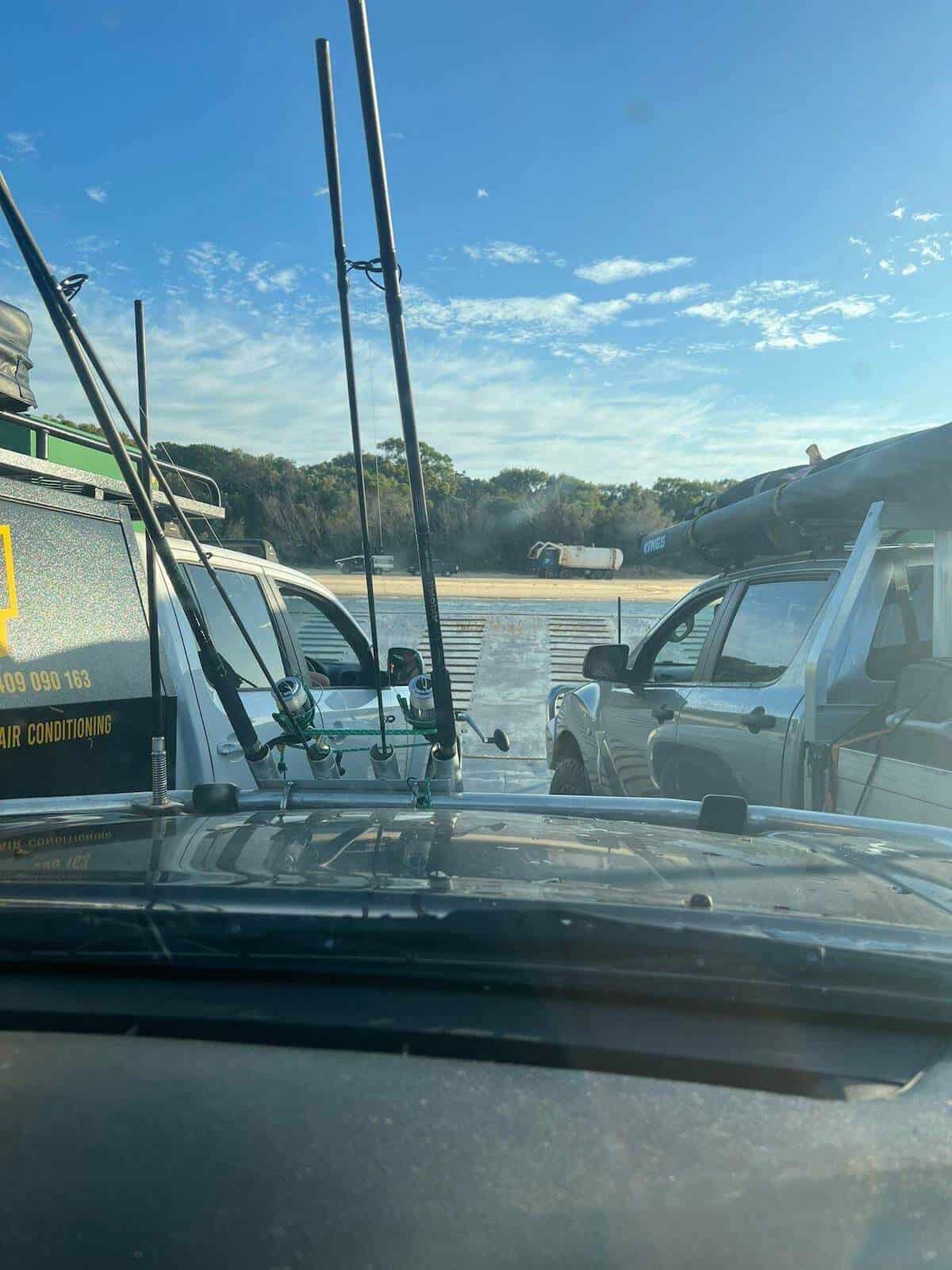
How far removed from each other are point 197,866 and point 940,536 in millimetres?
3080

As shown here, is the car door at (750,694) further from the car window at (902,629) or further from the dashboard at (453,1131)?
the dashboard at (453,1131)

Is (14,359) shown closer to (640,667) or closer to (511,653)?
(640,667)

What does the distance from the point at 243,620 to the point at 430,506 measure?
4.50 meters

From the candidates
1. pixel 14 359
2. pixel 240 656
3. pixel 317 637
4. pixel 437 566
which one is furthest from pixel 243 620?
pixel 317 637

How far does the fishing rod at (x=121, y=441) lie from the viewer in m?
2.66

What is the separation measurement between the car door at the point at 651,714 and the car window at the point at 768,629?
1.00 ft

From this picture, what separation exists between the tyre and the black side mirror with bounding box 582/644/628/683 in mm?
1037

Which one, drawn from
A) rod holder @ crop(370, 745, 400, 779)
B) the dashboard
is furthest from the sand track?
the dashboard

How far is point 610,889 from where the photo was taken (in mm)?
2021

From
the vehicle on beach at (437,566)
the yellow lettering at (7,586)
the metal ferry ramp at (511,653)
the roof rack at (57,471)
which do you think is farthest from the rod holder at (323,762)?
the metal ferry ramp at (511,653)

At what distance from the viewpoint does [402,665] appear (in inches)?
202

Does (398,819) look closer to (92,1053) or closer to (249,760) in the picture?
(249,760)

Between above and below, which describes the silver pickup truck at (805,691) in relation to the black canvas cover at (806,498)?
below

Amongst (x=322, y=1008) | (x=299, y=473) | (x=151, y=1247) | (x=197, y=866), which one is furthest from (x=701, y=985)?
(x=299, y=473)
